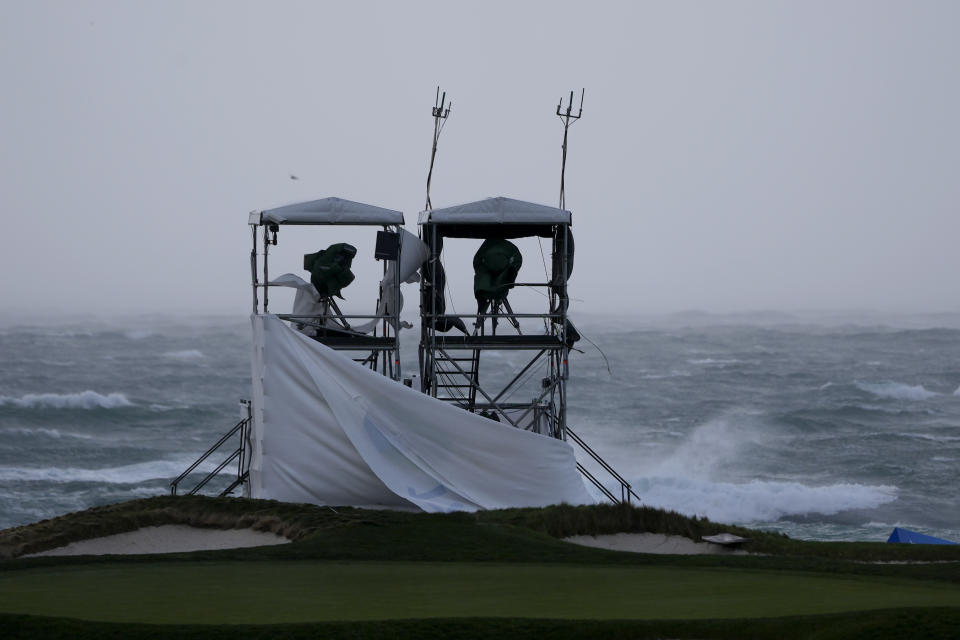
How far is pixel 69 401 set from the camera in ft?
201

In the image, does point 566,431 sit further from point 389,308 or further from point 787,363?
point 787,363

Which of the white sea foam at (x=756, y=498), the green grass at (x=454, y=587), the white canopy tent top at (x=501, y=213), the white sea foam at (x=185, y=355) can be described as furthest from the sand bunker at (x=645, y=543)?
the white sea foam at (x=185, y=355)

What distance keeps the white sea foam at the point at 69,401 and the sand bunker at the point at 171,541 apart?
4468 cm

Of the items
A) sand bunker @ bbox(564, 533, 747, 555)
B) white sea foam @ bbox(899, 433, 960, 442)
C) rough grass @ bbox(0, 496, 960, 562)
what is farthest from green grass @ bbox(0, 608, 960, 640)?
white sea foam @ bbox(899, 433, 960, 442)

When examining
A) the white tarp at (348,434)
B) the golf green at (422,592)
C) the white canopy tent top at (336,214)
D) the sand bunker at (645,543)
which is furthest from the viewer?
the white canopy tent top at (336,214)

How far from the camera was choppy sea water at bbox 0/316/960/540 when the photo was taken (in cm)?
3700

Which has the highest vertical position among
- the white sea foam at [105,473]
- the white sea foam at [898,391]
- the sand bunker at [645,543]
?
the sand bunker at [645,543]

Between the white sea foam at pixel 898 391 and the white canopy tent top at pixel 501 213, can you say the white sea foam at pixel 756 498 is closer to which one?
the white canopy tent top at pixel 501 213

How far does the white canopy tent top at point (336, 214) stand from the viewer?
1988 cm

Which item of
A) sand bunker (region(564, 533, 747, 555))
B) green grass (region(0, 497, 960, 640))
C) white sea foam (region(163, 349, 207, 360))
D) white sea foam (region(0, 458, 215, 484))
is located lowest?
white sea foam (region(163, 349, 207, 360))

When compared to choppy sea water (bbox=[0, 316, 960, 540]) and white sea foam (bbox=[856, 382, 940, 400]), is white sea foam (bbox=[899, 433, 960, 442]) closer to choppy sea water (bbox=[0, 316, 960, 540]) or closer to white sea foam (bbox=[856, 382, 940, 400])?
choppy sea water (bbox=[0, 316, 960, 540])

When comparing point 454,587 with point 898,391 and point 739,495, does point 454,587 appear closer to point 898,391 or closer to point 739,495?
point 739,495

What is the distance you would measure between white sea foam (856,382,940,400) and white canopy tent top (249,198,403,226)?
50.9 meters

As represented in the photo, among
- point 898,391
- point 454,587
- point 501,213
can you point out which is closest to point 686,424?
point 898,391
